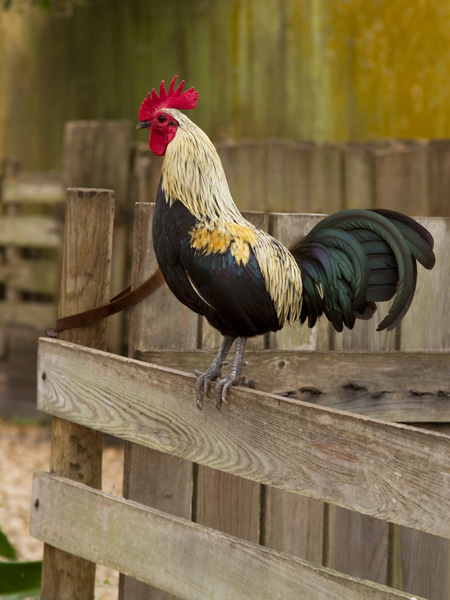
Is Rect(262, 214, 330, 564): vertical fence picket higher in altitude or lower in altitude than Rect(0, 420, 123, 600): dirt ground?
higher

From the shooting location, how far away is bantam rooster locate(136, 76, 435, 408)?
7.32 ft

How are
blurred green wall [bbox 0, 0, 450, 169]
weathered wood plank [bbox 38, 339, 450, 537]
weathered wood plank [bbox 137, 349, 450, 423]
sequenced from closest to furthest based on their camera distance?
weathered wood plank [bbox 38, 339, 450, 537] < weathered wood plank [bbox 137, 349, 450, 423] < blurred green wall [bbox 0, 0, 450, 169]

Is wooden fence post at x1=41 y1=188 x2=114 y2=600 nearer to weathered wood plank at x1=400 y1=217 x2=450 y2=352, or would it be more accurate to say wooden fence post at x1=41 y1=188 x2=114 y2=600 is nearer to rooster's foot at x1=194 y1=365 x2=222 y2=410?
rooster's foot at x1=194 y1=365 x2=222 y2=410

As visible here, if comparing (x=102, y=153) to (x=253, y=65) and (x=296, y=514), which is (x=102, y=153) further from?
(x=296, y=514)

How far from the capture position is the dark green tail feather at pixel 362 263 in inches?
87.0

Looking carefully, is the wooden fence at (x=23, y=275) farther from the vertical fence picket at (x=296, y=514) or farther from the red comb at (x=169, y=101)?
the red comb at (x=169, y=101)

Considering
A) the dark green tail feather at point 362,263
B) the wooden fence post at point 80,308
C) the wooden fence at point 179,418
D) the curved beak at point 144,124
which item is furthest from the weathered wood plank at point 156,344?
the dark green tail feather at point 362,263

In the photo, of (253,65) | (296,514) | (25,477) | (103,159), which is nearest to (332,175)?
(103,159)

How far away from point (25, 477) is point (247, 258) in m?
4.32

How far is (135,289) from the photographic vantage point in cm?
276

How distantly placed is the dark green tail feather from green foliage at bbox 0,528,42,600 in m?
1.71

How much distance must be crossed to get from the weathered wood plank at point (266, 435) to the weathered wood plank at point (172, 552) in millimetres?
178

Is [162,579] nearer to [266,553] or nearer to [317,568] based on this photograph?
[266,553]

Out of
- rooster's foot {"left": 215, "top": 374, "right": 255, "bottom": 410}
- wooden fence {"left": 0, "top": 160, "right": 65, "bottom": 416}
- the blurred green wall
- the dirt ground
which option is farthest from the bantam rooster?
wooden fence {"left": 0, "top": 160, "right": 65, "bottom": 416}
